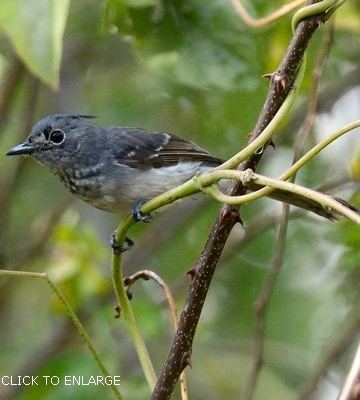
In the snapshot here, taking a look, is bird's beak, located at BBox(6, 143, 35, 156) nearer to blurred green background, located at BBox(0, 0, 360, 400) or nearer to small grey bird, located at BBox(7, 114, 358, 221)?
small grey bird, located at BBox(7, 114, 358, 221)

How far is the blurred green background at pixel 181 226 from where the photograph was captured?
10.8 ft

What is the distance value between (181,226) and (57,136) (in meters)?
1.06

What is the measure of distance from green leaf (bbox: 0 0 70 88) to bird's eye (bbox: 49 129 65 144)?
137 cm

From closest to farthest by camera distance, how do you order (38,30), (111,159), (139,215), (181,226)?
1. (38,30)
2. (139,215)
3. (111,159)
4. (181,226)

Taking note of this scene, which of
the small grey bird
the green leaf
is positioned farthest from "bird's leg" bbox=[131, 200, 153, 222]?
the green leaf

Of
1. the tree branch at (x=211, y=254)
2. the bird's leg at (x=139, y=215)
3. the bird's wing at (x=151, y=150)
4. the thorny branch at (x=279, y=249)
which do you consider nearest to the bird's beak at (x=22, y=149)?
the bird's wing at (x=151, y=150)

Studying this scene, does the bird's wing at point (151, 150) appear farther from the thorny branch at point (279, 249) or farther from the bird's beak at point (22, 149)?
the thorny branch at point (279, 249)

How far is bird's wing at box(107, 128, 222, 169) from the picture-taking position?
141 inches

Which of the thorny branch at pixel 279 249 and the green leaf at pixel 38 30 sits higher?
the green leaf at pixel 38 30

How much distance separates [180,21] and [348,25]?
83 cm

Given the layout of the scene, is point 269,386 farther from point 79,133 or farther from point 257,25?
point 257,25

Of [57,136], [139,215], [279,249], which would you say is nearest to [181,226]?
[57,136]

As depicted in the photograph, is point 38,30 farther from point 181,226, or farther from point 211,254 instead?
point 181,226

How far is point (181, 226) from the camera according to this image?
458cm
